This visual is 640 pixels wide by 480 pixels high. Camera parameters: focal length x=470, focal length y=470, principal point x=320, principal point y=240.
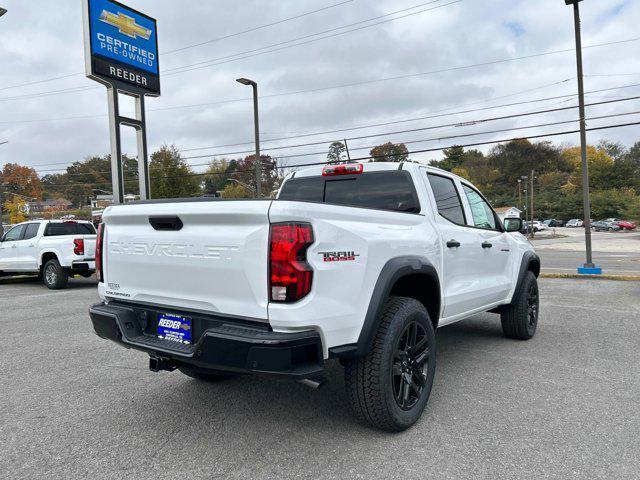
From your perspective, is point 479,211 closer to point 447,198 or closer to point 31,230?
point 447,198

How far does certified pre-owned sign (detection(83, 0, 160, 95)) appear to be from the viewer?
10727 millimetres

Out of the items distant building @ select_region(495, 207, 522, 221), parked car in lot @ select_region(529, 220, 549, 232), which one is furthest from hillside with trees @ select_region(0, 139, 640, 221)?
distant building @ select_region(495, 207, 522, 221)

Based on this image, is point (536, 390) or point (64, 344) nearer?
point (536, 390)

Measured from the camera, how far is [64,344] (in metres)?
5.68

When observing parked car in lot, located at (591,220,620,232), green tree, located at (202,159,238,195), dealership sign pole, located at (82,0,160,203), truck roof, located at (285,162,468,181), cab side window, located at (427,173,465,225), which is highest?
green tree, located at (202,159,238,195)

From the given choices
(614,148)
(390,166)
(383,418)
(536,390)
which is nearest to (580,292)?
(536,390)

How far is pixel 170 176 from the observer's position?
40.6m

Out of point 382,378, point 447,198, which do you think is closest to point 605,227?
point 447,198

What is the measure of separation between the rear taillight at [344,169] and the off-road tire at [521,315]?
2.49 m

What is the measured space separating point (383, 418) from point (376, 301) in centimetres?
74

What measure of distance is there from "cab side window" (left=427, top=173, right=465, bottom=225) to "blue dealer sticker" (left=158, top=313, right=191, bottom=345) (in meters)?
2.28

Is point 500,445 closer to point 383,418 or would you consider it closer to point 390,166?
point 383,418

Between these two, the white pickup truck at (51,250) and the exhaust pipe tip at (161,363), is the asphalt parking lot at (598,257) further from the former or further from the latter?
the exhaust pipe tip at (161,363)

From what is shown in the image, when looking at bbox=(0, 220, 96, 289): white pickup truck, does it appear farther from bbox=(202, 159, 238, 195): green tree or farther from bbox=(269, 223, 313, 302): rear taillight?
bbox=(202, 159, 238, 195): green tree
